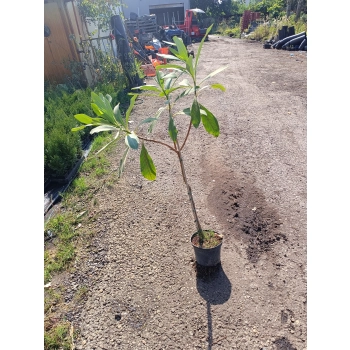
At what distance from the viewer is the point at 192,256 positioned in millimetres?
2691

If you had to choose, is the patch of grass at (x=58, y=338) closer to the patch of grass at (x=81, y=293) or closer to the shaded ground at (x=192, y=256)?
the shaded ground at (x=192, y=256)

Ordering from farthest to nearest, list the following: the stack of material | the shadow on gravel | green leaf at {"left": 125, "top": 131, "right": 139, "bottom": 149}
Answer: the stack of material → the shadow on gravel → green leaf at {"left": 125, "top": 131, "right": 139, "bottom": 149}

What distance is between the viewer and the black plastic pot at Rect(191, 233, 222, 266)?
2.35m

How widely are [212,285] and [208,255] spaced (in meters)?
0.28

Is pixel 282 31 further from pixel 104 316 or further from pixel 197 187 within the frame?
pixel 104 316

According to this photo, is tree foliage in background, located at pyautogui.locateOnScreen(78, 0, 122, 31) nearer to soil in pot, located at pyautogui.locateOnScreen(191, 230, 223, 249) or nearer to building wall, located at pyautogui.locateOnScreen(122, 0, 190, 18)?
soil in pot, located at pyautogui.locateOnScreen(191, 230, 223, 249)

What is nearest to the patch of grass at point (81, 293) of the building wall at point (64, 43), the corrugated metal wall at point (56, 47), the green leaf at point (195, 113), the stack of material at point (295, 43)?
the green leaf at point (195, 113)

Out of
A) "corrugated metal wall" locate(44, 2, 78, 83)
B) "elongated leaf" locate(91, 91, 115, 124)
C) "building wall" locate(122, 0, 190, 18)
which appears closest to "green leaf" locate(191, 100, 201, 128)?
"elongated leaf" locate(91, 91, 115, 124)

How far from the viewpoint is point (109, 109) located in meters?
1.83

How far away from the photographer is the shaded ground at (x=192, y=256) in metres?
2.10

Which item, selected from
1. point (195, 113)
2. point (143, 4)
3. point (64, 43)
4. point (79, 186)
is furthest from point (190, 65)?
point (143, 4)

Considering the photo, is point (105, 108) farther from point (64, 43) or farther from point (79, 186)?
point (64, 43)

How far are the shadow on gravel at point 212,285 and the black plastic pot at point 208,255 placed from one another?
0.25 feet

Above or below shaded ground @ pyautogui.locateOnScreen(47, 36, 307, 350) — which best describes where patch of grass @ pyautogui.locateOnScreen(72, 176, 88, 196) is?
above
